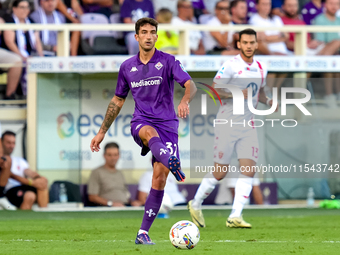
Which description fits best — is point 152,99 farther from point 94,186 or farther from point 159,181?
point 94,186

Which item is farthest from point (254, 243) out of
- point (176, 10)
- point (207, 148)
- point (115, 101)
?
point (176, 10)

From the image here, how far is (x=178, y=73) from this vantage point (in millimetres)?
6160

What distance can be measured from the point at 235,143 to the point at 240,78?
0.85 metres

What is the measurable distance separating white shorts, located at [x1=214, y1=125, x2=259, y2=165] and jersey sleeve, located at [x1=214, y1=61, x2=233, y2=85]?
595 mm

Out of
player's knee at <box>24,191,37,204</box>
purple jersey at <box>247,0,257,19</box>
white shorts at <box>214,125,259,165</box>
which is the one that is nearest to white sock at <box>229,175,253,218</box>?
white shorts at <box>214,125,259,165</box>

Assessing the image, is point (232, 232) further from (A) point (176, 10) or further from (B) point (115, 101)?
(A) point (176, 10)

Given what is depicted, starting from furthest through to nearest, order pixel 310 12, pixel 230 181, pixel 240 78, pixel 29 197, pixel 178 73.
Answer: pixel 310 12
pixel 230 181
pixel 29 197
pixel 240 78
pixel 178 73

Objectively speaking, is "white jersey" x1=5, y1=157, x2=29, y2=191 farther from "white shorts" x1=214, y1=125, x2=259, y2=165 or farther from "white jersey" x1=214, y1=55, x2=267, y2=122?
"white jersey" x1=214, y1=55, x2=267, y2=122

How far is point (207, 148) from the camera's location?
12711 millimetres

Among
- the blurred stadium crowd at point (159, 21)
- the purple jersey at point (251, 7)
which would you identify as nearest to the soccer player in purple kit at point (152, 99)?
the blurred stadium crowd at point (159, 21)

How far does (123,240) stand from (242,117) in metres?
2.52

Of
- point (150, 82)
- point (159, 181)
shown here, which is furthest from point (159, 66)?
point (159, 181)

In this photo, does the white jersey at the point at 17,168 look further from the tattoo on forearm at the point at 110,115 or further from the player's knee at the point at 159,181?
the player's knee at the point at 159,181

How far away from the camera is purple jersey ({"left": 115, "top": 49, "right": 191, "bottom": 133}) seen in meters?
6.21
